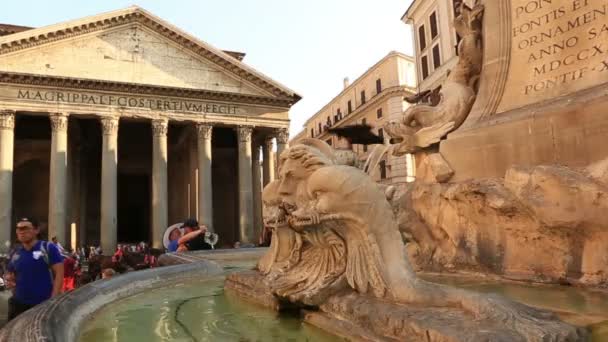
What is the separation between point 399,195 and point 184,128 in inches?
965

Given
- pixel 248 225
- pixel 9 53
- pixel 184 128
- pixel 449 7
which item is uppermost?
pixel 449 7

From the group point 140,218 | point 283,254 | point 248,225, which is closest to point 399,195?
point 283,254

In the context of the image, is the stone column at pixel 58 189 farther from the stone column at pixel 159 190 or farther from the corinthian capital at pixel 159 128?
the corinthian capital at pixel 159 128

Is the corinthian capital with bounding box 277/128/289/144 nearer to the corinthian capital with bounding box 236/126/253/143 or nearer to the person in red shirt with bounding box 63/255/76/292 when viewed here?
the corinthian capital with bounding box 236/126/253/143

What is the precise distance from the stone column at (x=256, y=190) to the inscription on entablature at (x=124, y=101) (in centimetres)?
419

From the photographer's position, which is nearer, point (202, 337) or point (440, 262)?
point (202, 337)

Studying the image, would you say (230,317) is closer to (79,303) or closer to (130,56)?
(79,303)

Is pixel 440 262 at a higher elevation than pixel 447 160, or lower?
lower

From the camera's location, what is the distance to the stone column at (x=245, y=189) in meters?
23.7

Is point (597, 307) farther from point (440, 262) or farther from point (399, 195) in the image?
point (399, 195)

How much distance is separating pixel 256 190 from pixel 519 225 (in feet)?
76.2

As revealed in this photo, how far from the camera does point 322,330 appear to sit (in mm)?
2342

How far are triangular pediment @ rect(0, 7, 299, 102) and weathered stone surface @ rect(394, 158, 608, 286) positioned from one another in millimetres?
21364

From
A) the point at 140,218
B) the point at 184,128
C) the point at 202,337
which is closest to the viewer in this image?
the point at 202,337
